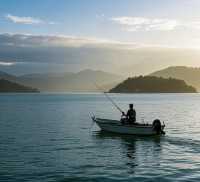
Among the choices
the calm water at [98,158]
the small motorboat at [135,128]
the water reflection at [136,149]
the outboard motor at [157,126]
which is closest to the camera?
the calm water at [98,158]

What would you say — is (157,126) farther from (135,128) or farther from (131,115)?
(131,115)

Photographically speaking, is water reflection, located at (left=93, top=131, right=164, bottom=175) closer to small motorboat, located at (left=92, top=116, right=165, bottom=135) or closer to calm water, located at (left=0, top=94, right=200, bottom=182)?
calm water, located at (left=0, top=94, right=200, bottom=182)

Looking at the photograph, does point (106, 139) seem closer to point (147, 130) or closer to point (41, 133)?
point (147, 130)

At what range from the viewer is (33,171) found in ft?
69.9

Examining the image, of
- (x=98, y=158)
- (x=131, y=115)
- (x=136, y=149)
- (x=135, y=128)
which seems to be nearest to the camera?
(x=98, y=158)

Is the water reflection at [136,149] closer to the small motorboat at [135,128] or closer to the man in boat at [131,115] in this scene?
the small motorboat at [135,128]

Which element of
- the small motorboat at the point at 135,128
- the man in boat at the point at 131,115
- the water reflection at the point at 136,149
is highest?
the man in boat at the point at 131,115

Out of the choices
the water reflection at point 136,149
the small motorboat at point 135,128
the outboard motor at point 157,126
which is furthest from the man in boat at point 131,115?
the outboard motor at point 157,126

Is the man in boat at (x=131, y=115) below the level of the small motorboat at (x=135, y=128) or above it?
above

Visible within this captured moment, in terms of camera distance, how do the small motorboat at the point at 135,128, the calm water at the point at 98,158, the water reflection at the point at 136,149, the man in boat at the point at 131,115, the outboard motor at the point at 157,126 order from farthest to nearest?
1. the man in boat at the point at 131,115
2. the small motorboat at the point at 135,128
3. the outboard motor at the point at 157,126
4. the water reflection at the point at 136,149
5. the calm water at the point at 98,158

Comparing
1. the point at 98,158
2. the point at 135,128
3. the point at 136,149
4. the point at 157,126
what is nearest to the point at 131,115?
the point at 135,128

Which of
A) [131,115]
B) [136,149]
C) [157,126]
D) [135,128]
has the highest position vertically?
[131,115]

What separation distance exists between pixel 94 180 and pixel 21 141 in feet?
51.6

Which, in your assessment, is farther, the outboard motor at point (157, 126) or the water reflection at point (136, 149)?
the outboard motor at point (157, 126)
